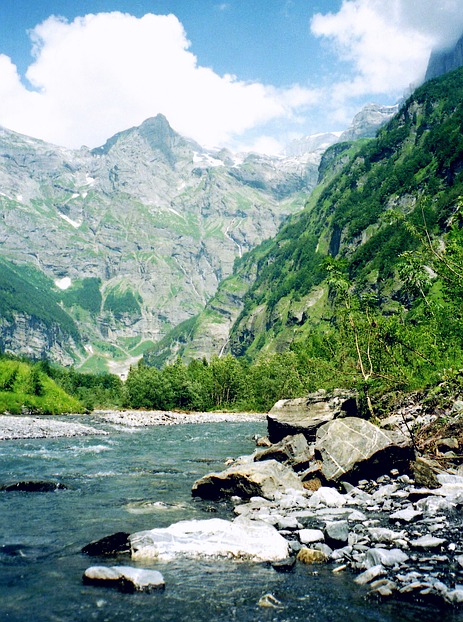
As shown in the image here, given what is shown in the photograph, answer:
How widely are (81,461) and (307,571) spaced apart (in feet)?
68.8

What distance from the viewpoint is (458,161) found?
173 m

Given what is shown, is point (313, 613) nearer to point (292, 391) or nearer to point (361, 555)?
point (361, 555)

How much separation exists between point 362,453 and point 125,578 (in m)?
12.3

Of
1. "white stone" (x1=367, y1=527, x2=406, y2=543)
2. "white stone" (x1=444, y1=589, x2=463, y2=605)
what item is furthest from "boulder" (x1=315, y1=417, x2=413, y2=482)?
"white stone" (x1=444, y1=589, x2=463, y2=605)

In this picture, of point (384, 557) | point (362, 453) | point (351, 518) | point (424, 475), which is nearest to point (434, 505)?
point (351, 518)

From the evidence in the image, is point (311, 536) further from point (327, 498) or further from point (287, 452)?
point (287, 452)

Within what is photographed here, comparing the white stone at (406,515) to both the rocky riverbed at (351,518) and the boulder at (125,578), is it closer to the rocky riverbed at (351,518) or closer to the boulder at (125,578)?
the rocky riverbed at (351,518)

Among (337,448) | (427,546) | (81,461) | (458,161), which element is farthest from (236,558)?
(458,161)

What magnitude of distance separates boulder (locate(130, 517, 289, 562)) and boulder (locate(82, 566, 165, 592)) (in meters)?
1.30

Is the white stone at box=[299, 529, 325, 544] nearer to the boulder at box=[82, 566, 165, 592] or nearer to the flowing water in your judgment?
the flowing water

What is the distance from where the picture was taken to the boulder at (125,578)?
8.91 meters

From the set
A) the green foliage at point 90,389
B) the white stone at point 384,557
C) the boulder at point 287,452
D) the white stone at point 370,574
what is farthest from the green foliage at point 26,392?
the white stone at point 370,574

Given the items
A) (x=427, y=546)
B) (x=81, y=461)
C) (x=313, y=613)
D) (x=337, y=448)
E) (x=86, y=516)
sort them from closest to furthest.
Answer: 1. (x=313, y=613)
2. (x=427, y=546)
3. (x=86, y=516)
4. (x=337, y=448)
5. (x=81, y=461)

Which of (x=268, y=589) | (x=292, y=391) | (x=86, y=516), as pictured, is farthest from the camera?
(x=292, y=391)
